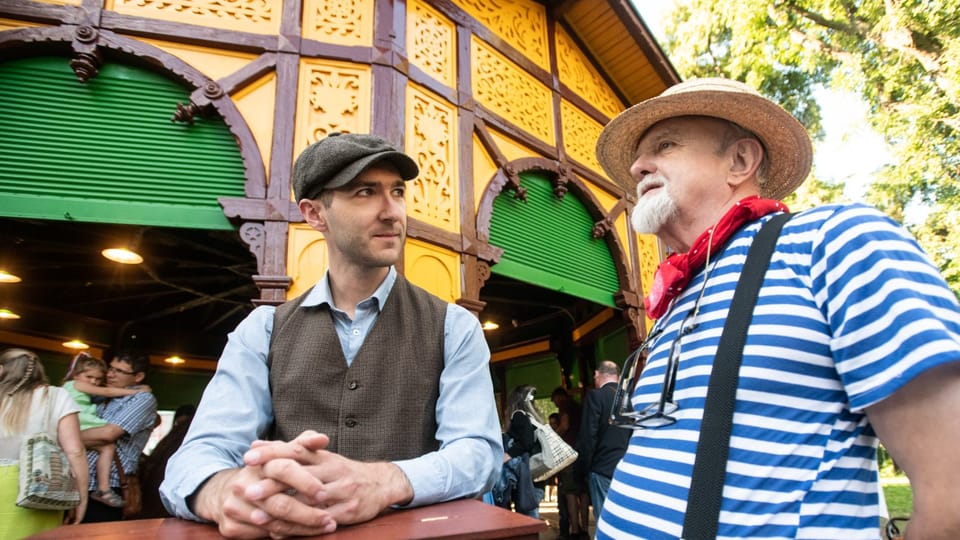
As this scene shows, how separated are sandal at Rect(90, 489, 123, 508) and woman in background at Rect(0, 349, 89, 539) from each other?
13.7 inches

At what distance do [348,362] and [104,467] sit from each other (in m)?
3.59

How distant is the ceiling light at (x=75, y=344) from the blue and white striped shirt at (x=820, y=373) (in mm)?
9756

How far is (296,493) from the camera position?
3.33 ft

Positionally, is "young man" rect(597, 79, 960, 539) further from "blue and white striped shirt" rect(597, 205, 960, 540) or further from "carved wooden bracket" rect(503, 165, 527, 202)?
"carved wooden bracket" rect(503, 165, 527, 202)

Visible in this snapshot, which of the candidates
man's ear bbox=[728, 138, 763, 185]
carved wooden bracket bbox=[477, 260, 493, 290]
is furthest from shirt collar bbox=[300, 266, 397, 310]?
carved wooden bracket bbox=[477, 260, 493, 290]

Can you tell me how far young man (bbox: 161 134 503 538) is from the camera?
3.31ft

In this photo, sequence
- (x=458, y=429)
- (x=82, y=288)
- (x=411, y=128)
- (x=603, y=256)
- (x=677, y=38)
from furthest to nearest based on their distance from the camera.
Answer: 1. (x=677, y=38)
2. (x=82, y=288)
3. (x=603, y=256)
4. (x=411, y=128)
5. (x=458, y=429)

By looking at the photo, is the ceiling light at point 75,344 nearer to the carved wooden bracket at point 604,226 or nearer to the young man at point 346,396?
the carved wooden bracket at point 604,226

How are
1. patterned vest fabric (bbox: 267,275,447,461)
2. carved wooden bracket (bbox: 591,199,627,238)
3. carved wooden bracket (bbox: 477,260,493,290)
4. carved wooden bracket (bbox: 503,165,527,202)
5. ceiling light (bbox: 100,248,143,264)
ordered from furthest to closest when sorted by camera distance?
carved wooden bracket (bbox: 591,199,627,238) < ceiling light (bbox: 100,248,143,264) < carved wooden bracket (bbox: 503,165,527,202) < carved wooden bracket (bbox: 477,260,493,290) < patterned vest fabric (bbox: 267,275,447,461)

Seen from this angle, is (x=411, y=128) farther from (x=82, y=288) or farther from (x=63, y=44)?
(x=82, y=288)

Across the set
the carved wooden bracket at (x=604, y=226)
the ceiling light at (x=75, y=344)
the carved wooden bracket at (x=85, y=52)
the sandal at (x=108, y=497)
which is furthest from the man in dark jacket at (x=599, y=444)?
the ceiling light at (x=75, y=344)

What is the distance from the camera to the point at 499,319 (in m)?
9.45

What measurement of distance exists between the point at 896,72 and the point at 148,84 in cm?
1351

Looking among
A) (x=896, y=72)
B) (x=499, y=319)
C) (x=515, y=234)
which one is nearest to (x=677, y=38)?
(x=896, y=72)
